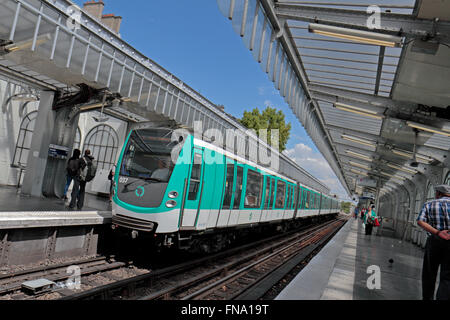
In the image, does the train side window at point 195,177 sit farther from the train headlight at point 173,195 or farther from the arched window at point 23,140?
the arched window at point 23,140

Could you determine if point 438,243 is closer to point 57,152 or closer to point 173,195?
point 173,195

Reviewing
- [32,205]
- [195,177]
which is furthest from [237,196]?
[32,205]

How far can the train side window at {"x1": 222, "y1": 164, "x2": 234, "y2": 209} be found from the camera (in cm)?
895

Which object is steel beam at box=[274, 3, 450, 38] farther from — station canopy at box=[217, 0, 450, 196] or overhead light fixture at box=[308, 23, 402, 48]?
overhead light fixture at box=[308, 23, 402, 48]

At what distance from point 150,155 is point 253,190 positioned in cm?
440

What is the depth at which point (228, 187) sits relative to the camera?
905 cm

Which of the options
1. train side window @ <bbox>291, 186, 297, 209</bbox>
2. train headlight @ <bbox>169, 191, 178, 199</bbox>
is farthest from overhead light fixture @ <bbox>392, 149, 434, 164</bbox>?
train headlight @ <bbox>169, 191, 178, 199</bbox>

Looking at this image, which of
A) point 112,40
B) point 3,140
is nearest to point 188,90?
point 112,40

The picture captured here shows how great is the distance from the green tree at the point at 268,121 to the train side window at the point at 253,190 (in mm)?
25092

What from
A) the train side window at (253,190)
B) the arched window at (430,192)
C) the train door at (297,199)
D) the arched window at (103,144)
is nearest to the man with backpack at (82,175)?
the train side window at (253,190)

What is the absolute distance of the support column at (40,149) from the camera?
38.2 ft

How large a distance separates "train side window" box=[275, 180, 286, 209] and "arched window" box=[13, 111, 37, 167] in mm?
13653
